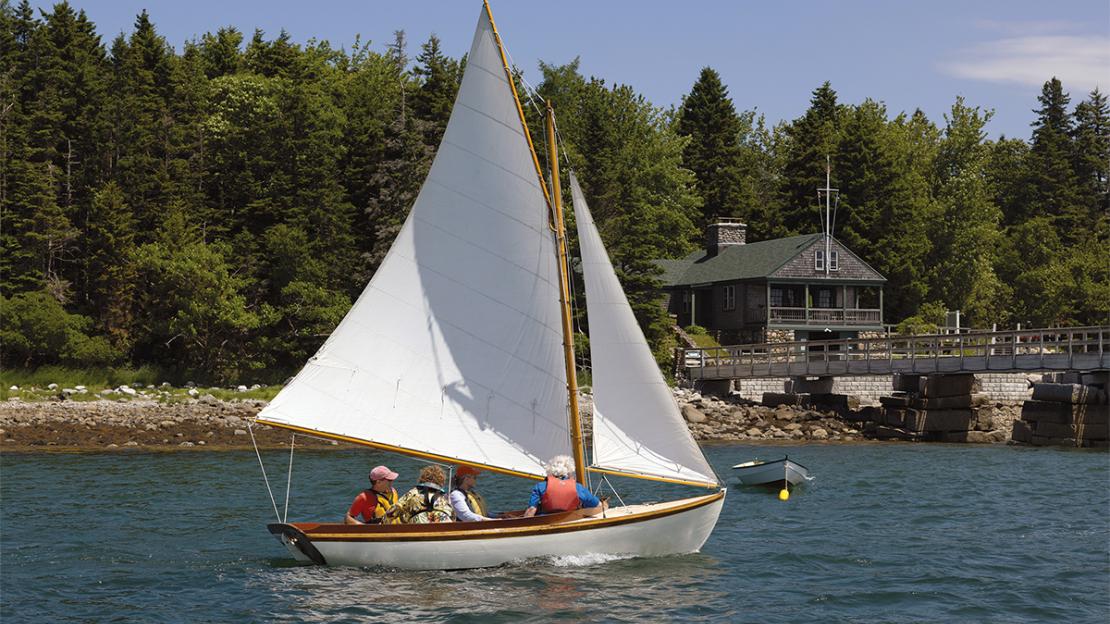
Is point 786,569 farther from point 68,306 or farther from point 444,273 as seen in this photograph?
point 68,306

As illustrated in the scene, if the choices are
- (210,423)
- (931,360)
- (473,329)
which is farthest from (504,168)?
(931,360)

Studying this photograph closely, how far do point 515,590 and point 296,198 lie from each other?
51.1 metres

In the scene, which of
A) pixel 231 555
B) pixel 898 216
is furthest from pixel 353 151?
pixel 231 555

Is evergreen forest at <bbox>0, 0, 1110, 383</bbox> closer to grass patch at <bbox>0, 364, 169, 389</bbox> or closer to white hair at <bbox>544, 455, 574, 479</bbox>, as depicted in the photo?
grass patch at <bbox>0, 364, 169, 389</bbox>

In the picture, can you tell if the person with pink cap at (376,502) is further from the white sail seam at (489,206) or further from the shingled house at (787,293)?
the shingled house at (787,293)

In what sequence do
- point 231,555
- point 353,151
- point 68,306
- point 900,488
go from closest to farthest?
point 231,555 < point 900,488 < point 68,306 < point 353,151

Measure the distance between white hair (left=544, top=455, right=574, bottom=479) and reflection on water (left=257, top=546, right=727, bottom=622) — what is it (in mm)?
1305

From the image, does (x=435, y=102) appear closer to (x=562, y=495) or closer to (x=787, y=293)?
(x=787, y=293)

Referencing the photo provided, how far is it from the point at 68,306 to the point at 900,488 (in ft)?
152

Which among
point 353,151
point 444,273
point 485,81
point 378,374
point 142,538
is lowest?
point 142,538

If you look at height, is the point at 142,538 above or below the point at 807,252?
below

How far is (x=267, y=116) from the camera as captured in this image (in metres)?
72.2

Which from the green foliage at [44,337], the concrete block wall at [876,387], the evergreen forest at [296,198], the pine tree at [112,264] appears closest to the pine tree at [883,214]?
the evergreen forest at [296,198]

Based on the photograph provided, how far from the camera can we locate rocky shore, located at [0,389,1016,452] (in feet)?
144
